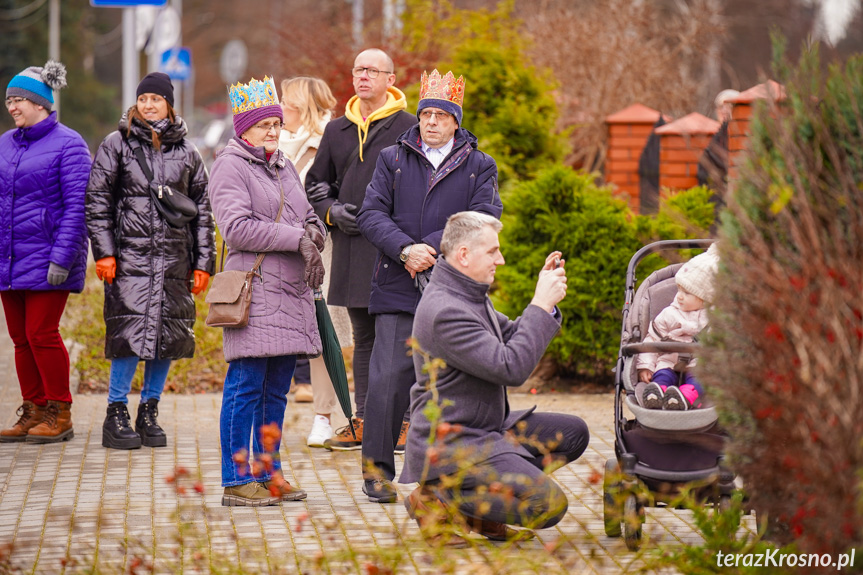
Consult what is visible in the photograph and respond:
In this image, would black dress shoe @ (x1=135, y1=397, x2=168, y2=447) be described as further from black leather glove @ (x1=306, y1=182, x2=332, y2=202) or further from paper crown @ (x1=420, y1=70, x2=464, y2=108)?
paper crown @ (x1=420, y1=70, x2=464, y2=108)

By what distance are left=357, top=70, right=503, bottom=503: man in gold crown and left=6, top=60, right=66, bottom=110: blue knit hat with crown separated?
2238 mm

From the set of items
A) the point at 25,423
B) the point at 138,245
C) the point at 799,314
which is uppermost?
the point at 799,314

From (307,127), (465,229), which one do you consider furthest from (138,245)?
(465,229)

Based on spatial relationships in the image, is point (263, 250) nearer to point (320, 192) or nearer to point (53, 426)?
point (320, 192)

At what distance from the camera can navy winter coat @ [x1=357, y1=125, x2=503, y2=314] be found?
228 inches

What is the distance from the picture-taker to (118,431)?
6828mm

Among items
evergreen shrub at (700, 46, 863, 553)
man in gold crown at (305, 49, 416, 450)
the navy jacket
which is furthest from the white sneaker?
evergreen shrub at (700, 46, 863, 553)

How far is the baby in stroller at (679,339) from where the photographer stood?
4742mm

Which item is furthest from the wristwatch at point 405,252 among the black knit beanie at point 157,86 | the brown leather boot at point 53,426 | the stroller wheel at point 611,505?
the brown leather boot at point 53,426

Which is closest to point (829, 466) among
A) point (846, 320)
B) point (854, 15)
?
point (846, 320)

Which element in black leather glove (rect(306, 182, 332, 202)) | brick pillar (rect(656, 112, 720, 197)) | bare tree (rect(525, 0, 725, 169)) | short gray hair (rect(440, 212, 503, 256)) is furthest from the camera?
bare tree (rect(525, 0, 725, 169))

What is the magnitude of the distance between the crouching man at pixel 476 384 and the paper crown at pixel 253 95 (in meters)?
1.35

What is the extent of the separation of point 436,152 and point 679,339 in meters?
1.55

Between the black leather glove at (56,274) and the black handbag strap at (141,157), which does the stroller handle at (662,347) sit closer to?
the black handbag strap at (141,157)
